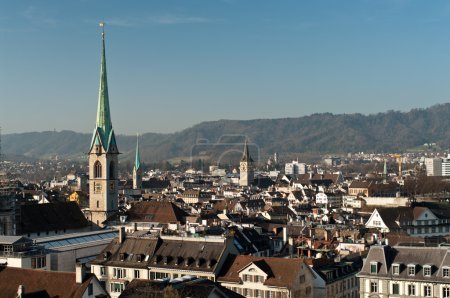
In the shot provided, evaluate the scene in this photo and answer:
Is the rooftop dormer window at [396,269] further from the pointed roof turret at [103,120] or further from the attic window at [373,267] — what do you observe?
the pointed roof turret at [103,120]

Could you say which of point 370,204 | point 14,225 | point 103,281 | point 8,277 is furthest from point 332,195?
point 8,277

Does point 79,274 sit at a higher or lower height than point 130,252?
higher

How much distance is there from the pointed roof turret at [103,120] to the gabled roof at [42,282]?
185ft

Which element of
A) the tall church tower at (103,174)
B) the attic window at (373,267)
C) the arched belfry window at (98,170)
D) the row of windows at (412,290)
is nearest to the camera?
the row of windows at (412,290)

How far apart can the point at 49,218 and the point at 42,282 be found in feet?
132

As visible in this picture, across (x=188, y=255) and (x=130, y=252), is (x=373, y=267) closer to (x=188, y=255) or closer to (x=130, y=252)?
(x=188, y=255)

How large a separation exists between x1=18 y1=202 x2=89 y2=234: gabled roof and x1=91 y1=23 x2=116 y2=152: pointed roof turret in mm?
15714

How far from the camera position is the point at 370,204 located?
146375 millimetres

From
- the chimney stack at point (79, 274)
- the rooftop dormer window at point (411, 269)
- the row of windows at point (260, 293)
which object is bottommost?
the row of windows at point (260, 293)

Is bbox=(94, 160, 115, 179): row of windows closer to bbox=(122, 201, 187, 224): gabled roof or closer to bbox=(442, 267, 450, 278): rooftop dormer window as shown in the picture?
bbox=(122, 201, 187, 224): gabled roof

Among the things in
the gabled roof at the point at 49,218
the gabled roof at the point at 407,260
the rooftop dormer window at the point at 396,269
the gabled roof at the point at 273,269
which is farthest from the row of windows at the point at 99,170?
the rooftop dormer window at the point at 396,269

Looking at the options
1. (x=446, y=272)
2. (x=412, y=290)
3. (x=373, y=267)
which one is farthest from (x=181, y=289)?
(x=446, y=272)

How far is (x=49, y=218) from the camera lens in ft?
276

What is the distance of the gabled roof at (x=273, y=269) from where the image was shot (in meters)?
54.8
